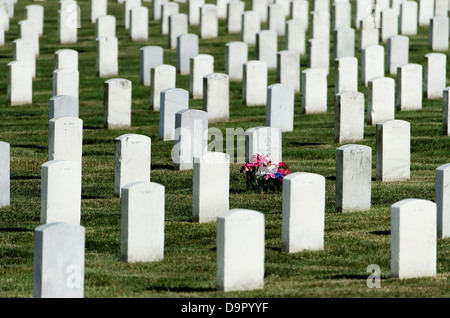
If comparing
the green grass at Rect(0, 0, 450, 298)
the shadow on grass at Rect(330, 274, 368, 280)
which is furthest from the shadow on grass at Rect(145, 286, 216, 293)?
the shadow on grass at Rect(330, 274, 368, 280)

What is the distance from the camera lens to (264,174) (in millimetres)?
14328

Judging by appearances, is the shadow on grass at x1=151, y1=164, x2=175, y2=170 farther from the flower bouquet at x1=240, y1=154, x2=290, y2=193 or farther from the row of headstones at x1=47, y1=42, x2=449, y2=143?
the row of headstones at x1=47, y1=42, x2=449, y2=143

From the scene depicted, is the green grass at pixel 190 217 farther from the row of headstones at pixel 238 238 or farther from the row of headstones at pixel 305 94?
the row of headstones at pixel 305 94

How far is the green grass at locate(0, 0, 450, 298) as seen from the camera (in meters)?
9.77

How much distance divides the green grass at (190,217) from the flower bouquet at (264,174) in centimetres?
16

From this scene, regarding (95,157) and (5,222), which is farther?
(95,157)

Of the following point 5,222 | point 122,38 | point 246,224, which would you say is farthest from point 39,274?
point 122,38

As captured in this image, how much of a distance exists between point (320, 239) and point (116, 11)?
2296cm

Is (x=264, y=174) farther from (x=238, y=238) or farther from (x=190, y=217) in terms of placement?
(x=238, y=238)

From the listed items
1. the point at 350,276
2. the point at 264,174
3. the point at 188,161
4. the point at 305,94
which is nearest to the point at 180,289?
the point at 350,276

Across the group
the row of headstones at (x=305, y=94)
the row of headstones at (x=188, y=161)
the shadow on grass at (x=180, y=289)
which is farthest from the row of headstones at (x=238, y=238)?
the row of headstones at (x=305, y=94)

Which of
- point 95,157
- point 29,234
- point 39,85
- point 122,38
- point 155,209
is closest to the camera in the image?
point 155,209

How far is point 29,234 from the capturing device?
38.9ft

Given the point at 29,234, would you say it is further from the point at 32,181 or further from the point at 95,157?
the point at 95,157
